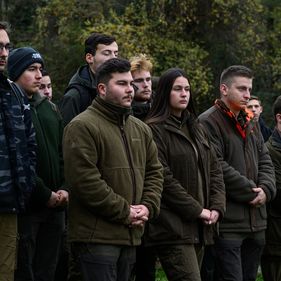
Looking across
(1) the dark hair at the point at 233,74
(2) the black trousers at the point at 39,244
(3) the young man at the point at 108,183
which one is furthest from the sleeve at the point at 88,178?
(1) the dark hair at the point at 233,74

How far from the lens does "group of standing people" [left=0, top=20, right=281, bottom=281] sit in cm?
607

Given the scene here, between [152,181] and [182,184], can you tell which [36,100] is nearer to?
[152,181]

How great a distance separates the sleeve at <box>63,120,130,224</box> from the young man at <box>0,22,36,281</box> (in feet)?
1.06

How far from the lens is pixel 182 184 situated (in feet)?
22.8

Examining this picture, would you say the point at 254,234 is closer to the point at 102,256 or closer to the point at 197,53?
the point at 102,256

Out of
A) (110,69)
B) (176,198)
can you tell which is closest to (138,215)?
(176,198)

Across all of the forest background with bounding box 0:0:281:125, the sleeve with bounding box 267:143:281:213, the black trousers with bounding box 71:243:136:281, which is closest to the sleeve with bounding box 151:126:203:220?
the black trousers with bounding box 71:243:136:281

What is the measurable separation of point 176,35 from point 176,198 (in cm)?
1316

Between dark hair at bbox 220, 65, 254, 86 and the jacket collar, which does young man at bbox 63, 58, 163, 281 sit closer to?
the jacket collar

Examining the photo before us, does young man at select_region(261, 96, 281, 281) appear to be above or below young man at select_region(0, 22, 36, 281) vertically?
below

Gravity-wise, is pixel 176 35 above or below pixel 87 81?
below

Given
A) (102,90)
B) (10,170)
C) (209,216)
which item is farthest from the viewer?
(209,216)

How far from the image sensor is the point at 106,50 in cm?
766

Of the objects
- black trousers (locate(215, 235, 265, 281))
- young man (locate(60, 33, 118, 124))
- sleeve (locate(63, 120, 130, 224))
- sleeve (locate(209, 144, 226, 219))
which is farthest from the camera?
black trousers (locate(215, 235, 265, 281))
